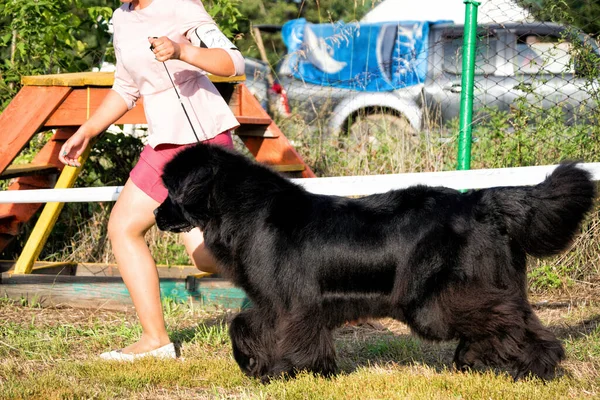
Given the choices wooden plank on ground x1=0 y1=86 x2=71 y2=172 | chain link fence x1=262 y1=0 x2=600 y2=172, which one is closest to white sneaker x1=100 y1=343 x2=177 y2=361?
wooden plank on ground x1=0 y1=86 x2=71 y2=172

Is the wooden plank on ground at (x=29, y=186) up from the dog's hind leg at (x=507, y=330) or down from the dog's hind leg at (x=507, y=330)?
down

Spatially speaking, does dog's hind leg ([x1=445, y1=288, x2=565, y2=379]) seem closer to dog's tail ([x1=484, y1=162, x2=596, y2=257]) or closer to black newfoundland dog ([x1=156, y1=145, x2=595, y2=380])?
black newfoundland dog ([x1=156, y1=145, x2=595, y2=380])

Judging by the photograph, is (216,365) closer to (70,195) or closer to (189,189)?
(189,189)

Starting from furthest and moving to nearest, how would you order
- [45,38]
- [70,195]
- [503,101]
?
1. [503,101]
2. [45,38]
3. [70,195]

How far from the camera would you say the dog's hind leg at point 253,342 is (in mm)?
3637

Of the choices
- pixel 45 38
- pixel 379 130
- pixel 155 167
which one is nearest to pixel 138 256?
pixel 155 167

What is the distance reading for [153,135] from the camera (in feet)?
12.7

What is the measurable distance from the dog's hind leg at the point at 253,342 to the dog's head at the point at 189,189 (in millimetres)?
521

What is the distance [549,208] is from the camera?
3.38m

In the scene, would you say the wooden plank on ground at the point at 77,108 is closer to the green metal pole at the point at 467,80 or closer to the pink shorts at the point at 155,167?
the pink shorts at the point at 155,167

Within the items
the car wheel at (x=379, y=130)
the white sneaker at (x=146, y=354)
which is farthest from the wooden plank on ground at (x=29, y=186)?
the car wheel at (x=379, y=130)

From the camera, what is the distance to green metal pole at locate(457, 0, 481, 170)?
5240 millimetres

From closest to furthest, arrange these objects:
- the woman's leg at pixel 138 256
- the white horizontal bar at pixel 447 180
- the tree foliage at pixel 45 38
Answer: the woman's leg at pixel 138 256 → the white horizontal bar at pixel 447 180 → the tree foliage at pixel 45 38

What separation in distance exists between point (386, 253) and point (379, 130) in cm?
401
